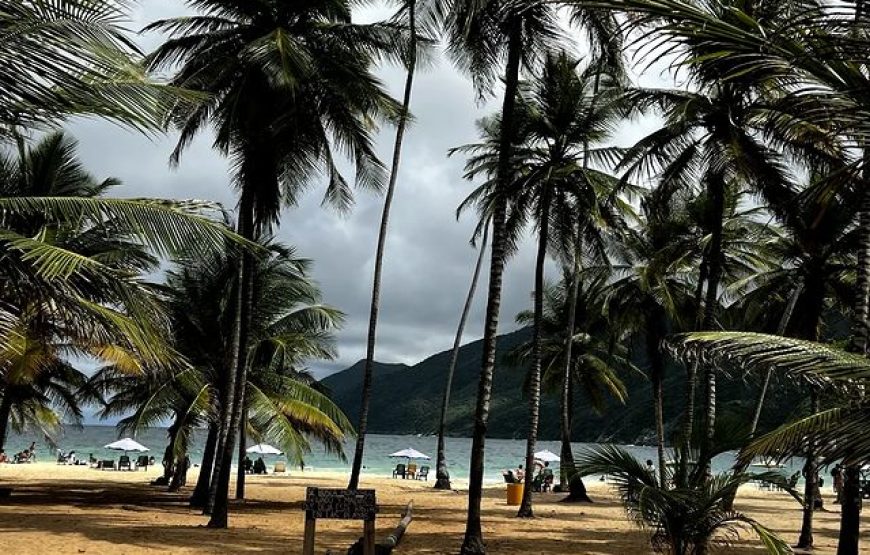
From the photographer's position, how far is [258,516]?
58.9ft

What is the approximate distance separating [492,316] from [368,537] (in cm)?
537

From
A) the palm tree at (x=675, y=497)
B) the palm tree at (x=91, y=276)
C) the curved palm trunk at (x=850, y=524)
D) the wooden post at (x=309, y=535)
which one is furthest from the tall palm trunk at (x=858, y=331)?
the palm tree at (x=91, y=276)

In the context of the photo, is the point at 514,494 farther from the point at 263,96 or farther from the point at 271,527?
the point at 263,96

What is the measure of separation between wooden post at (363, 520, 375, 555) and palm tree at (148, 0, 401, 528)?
22.9ft

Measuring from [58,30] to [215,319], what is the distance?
15.5 meters

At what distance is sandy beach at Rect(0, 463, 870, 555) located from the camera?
41.8ft

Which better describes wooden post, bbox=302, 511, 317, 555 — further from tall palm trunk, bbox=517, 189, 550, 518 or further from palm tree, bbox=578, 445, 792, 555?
tall palm trunk, bbox=517, 189, 550, 518

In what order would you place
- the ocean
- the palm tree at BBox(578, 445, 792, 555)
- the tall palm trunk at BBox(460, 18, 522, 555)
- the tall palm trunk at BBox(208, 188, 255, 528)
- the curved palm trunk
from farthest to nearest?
the ocean, the tall palm trunk at BBox(208, 188, 255, 528), the tall palm trunk at BBox(460, 18, 522, 555), the curved palm trunk, the palm tree at BBox(578, 445, 792, 555)

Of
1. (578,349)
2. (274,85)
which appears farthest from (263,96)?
(578,349)

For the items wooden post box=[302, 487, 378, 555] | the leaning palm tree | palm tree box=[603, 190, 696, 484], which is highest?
palm tree box=[603, 190, 696, 484]

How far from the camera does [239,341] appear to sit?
53.5 ft

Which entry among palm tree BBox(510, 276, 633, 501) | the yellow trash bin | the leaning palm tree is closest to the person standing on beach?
the leaning palm tree

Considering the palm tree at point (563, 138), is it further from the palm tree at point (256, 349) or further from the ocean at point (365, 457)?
Answer: the ocean at point (365, 457)

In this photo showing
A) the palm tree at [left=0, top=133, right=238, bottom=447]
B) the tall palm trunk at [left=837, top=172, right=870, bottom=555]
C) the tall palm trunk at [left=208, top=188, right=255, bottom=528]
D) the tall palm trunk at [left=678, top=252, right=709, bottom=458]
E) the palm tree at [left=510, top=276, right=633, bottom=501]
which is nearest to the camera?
the palm tree at [left=0, top=133, right=238, bottom=447]
